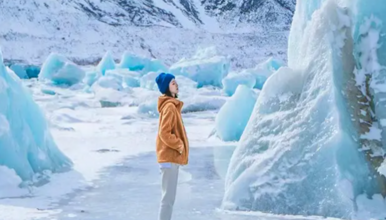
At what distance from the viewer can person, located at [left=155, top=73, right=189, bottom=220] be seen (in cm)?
379

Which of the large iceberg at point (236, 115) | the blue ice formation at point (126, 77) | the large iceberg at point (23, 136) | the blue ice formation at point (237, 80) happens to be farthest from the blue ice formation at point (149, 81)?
the large iceberg at point (23, 136)

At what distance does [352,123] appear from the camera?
5102mm

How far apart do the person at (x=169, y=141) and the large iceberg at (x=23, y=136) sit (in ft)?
9.38

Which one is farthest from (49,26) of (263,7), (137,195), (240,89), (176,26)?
(137,195)

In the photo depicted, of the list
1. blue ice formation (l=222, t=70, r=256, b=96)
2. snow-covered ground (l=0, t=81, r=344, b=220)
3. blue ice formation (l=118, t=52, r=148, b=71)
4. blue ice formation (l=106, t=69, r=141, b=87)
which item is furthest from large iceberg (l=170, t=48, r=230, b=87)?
snow-covered ground (l=0, t=81, r=344, b=220)

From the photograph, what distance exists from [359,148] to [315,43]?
3.53ft

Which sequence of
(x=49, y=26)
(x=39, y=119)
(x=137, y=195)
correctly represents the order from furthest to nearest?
(x=49, y=26) < (x=39, y=119) < (x=137, y=195)

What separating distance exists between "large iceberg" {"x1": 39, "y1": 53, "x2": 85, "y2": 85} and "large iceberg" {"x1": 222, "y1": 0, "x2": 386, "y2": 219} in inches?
1008

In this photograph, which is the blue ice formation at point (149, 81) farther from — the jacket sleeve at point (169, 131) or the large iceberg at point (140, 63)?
the jacket sleeve at point (169, 131)

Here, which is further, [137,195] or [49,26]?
[49,26]

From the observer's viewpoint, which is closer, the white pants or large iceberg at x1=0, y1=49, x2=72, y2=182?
the white pants

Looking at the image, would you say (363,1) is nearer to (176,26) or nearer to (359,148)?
(359,148)

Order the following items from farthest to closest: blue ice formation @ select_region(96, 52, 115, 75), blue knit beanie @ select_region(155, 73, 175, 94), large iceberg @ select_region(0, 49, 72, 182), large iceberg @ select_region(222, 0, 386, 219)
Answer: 1. blue ice formation @ select_region(96, 52, 115, 75)
2. large iceberg @ select_region(0, 49, 72, 182)
3. large iceberg @ select_region(222, 0, 386, 219)
4. blue knit beanie @ select_region(155, 73, 175, 94)

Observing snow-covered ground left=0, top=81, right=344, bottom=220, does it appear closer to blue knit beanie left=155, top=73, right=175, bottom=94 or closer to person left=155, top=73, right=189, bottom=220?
person left=155, top=73, right=189, bottom=220
